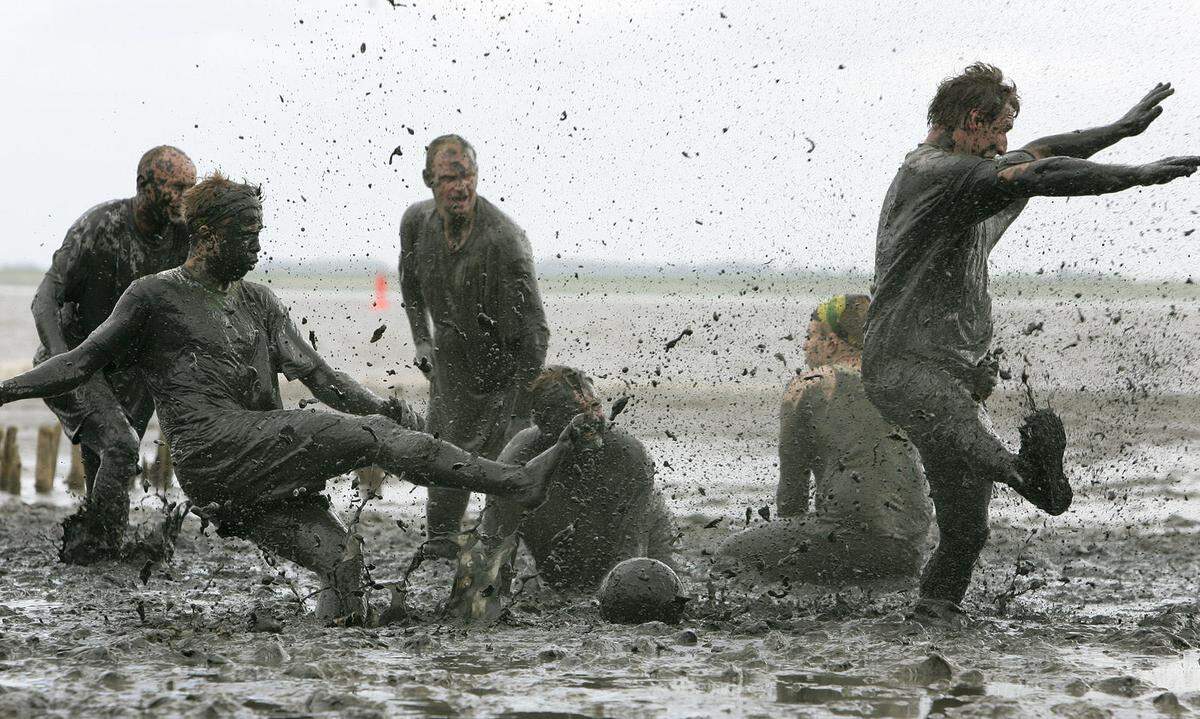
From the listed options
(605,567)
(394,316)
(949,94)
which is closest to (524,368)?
(605,567)

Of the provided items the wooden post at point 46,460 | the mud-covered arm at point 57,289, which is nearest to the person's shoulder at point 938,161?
the mud-covered arm at point 57,289

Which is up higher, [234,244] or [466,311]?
[234,244]

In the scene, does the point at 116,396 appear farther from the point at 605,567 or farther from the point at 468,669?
the point at 468,669

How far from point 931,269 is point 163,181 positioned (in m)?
4.01

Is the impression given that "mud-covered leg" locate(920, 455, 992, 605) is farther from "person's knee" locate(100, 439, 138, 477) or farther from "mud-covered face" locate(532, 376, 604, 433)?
"person's knee" locate(100, 439, 138, 477)

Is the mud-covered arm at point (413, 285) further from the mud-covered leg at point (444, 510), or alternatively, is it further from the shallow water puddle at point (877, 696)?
the shallow water puddle at point (877, 696)

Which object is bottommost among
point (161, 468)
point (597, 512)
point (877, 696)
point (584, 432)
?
point (161, 468)

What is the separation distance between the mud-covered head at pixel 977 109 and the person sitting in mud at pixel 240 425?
196 centimetres

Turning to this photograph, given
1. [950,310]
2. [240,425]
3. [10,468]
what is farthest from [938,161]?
[10,468]

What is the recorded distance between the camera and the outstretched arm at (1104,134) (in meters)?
6.51

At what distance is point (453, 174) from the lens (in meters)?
8.34

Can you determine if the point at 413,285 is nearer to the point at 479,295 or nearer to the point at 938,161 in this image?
the point at 479,295

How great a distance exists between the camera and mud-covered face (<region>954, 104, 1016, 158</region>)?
6.29m

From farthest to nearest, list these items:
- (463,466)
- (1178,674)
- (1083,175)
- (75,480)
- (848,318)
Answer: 1. (75,480)
2. (848,318)
3. (463,466)
4. (1083,175)
5. (1178,674)
